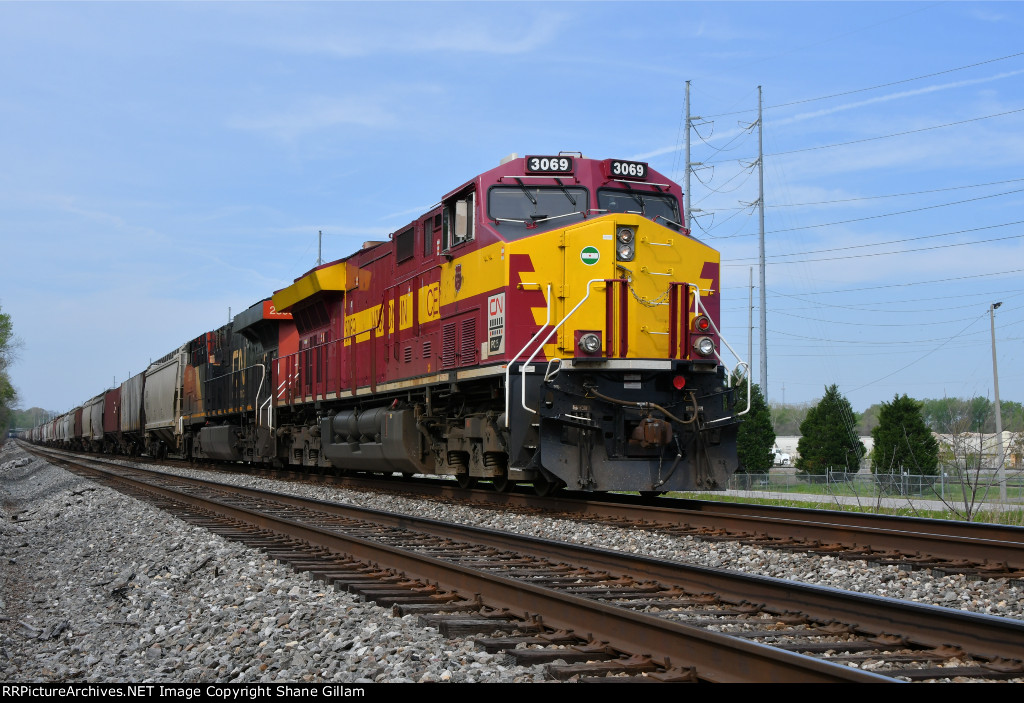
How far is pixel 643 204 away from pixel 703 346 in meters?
2.01

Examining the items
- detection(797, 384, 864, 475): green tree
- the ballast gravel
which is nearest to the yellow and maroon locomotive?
the ballast gravel

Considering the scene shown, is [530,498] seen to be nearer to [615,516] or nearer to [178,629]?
[615,516]

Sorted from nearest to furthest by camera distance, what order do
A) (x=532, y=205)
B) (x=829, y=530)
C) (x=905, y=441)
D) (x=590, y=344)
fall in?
(x=829, y=530)
(x=590, y=344)
(x=532, y=205)
(x=905, y=441)

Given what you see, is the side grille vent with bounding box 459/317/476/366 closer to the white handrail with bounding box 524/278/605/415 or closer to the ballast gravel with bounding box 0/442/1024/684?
the white handrail with bounding box 524/278/605/415

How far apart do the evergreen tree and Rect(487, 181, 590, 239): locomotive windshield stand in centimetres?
1959

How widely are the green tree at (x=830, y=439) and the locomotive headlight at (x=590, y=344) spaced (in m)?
23.5

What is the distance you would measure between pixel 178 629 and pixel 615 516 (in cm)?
556

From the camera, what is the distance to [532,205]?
452 inches

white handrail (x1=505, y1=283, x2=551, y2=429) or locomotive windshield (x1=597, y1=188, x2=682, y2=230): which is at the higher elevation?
locomotive windshield (x1=597, y1=188, x2=682, y2=230)

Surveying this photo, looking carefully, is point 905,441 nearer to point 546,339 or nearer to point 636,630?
point 546,339

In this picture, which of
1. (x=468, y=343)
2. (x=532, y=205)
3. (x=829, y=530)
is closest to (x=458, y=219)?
(x=532, y=205)

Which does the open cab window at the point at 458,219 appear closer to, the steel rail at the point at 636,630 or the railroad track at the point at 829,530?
the railroad track at the point at 829,530

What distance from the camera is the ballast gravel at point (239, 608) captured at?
4.55 m

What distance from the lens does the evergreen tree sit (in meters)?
27.8
